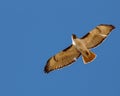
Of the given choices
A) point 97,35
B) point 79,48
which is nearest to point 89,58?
point 79,48

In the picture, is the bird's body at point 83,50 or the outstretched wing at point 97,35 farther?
the outstretched wing at point 97,35

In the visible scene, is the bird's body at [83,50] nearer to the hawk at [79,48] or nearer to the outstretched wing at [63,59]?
the hawk at [79,48]

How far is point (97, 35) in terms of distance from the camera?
47.0ft

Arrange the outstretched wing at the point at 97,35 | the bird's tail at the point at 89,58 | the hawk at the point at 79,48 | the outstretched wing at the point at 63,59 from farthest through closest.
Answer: the outstretched wing at the point at 63,59
the outstretched wing at the point at 97,35
the hawk at the point at 79,48
the bird's tail at the point at 89,58

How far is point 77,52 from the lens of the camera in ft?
46.8

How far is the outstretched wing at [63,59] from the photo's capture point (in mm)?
14320

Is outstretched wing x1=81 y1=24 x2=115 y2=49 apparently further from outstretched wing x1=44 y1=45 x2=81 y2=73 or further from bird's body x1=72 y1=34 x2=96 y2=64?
outstretched wing x1=44 y1=45 x2=81 y2=73

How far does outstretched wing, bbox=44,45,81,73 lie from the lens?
1432cm

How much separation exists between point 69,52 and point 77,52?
0.35m

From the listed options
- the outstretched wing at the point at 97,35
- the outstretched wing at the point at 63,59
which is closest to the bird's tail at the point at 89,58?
the outstretched wing at the point at 97,35

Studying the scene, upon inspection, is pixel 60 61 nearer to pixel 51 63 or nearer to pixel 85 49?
pixel 51 63

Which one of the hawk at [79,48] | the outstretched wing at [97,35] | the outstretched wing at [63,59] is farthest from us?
the outstretched wing at [63,59]

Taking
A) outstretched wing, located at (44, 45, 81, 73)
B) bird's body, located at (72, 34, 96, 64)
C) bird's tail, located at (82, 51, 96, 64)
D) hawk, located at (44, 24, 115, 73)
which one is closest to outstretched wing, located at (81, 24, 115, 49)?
hawk, located at (44, 24, 115, 73)

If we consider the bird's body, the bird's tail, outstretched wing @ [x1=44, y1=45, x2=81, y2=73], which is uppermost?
outstretched wing @ [x1=44, y1=45, x2=81, y2=73]
